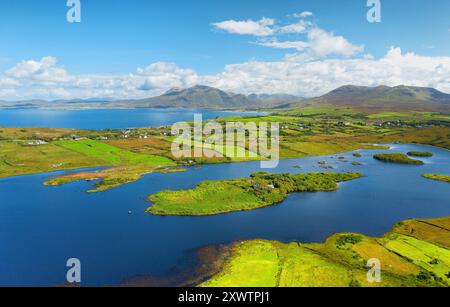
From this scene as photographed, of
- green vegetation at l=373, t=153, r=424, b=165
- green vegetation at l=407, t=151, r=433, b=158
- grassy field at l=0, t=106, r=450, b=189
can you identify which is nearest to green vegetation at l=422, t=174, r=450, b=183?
green vegetation at l=373, t=153, r=424, b=165

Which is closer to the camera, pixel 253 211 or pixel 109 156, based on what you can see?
pixel 253 211

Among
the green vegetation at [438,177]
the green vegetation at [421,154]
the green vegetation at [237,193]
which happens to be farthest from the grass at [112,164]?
the green vegetation at [421,154]

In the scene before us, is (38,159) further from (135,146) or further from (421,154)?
(421,154)

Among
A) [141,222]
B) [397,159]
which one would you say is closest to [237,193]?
[141,222]

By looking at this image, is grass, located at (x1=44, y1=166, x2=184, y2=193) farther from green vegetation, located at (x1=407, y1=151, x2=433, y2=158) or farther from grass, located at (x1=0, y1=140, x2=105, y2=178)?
green vegetation, located at (x1=407, y1=151, x2=433, y2=158)
